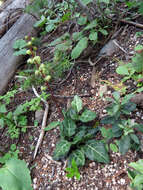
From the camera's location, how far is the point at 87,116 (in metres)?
1.84

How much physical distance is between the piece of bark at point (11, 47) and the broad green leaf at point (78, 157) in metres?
1.61

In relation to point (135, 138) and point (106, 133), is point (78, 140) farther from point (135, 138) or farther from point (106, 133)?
Answer: point (135, 138)

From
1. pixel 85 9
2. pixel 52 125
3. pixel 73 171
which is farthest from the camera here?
pixel 85 9

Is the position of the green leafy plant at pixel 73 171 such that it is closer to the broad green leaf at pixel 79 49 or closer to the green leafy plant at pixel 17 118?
the green leafy plant at pixel 17 118

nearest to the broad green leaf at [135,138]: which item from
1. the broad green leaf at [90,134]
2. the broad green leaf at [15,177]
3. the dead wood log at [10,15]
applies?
the broad green leaf at [90,134]

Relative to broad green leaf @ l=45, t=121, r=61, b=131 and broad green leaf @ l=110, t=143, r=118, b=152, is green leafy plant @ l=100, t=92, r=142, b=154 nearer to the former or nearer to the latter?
broad green leaf @ l=110, t=143, r=118, b=152

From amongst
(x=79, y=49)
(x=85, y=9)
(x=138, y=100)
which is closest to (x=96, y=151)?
(x=138, y=100)

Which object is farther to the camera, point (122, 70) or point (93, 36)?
point (93, 36)

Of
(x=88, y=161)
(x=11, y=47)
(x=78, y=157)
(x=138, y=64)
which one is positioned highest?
(x=11, y=47)

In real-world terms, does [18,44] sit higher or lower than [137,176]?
higher

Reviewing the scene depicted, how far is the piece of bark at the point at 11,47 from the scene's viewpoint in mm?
2857

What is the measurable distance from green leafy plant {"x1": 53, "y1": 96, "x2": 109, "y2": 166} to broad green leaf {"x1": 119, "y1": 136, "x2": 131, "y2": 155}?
0.14 metres

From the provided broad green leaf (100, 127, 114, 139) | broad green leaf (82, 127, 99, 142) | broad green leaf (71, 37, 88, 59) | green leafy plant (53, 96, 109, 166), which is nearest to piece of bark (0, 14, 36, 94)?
broad green leaf (71, 37, 88, 59)

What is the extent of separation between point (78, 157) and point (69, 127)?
295 millimetres
